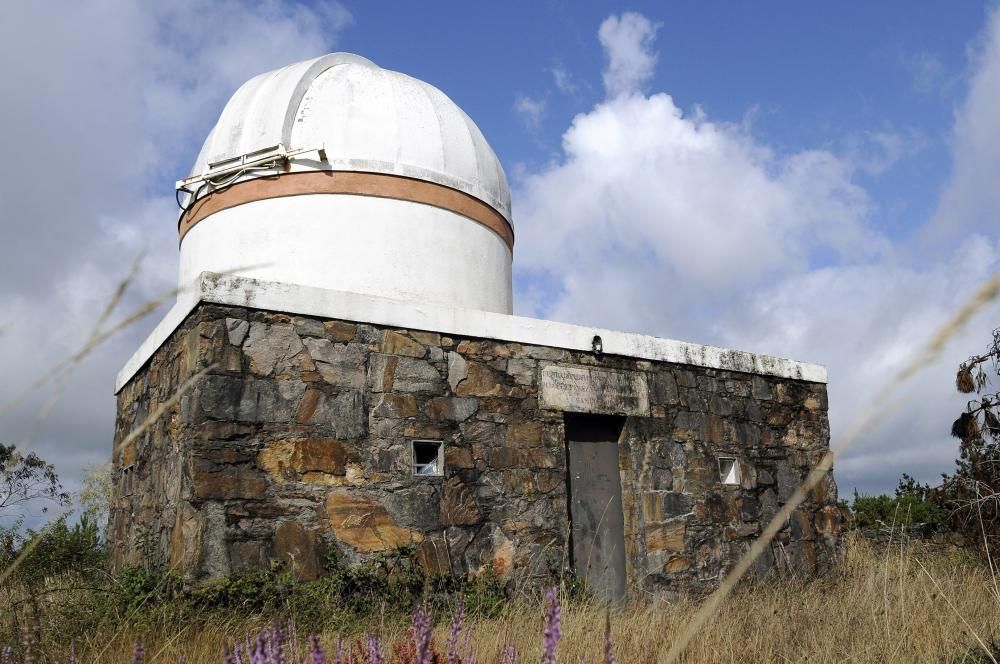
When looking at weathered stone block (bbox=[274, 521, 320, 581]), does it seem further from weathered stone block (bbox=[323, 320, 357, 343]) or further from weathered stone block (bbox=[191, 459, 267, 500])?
weathered stone block (bbox=[323, 320, 357, 343])

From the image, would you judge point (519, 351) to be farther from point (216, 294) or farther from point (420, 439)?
point (216, 294)

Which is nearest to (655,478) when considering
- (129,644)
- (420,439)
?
(420,439)

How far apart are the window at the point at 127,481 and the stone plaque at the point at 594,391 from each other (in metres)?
3.46

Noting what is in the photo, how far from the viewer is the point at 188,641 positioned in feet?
14.0

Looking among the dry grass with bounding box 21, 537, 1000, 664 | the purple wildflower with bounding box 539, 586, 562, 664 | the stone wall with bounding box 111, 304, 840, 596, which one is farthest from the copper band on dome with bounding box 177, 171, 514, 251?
the purple wildflower with bounding box 539, 586, 562, 664

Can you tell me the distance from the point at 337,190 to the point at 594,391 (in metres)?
2.75

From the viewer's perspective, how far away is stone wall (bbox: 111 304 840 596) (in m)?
5.24

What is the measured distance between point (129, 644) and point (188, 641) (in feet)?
0.96

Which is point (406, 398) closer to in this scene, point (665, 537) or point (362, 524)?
point (362, 524)

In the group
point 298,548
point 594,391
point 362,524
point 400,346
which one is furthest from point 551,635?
point 594,391

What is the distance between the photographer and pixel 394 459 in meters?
5.75

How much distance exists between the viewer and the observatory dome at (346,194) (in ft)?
22.6

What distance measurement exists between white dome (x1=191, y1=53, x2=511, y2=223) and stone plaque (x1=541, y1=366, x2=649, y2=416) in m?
2.03

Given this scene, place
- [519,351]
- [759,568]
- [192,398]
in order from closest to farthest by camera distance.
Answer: [192,398] → [519,351] → [759,568]
